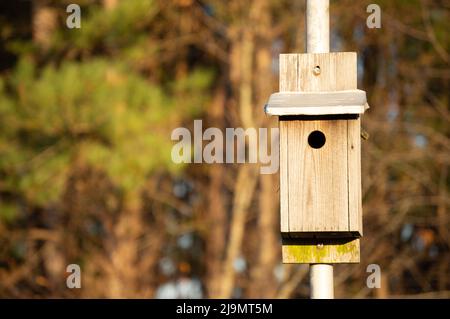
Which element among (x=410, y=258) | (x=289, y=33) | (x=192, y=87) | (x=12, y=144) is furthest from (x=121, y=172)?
(x=410, y=258)

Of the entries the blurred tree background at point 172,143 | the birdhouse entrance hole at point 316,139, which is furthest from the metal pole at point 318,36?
the blurred tree background at point 172,143

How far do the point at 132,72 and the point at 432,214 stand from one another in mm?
4107

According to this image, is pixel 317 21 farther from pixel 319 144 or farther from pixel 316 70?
pixel 319 144

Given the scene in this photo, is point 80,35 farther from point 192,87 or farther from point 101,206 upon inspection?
point 101,206

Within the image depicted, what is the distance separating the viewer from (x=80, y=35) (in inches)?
491

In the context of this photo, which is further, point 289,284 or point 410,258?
point 410,258

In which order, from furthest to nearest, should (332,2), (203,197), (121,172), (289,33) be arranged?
(203,197) < (289,33) < (332,2) < (121,172)

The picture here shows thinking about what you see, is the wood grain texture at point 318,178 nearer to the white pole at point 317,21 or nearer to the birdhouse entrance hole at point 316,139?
the birdhouse entrance hole at point 316,139

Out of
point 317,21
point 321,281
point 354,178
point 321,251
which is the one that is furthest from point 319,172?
point 317,21

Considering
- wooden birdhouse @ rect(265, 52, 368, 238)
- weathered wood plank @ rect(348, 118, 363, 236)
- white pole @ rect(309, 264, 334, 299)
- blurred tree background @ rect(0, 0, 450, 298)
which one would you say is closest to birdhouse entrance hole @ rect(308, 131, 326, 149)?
wooden birdhouse @ rect(265, 52, 368, 238)

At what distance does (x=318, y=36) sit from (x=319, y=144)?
2.07ft

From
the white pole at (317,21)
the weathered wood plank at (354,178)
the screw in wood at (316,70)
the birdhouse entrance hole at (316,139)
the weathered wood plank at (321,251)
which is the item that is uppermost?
the white pole at (317,21)

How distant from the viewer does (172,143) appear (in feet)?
39.3

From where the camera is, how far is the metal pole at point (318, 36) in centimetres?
439
